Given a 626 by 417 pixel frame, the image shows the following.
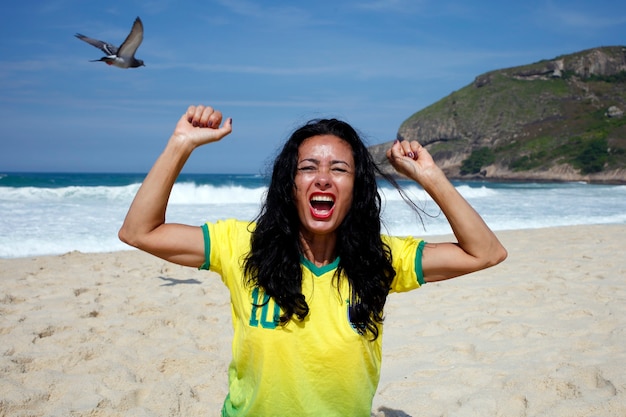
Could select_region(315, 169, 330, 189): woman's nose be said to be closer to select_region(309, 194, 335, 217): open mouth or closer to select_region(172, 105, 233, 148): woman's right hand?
select_region(309, 194, 335, 217): open mouth

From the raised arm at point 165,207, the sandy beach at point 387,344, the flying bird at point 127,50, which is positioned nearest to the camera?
the raised arm at point 165,207

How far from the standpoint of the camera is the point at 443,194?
203cm

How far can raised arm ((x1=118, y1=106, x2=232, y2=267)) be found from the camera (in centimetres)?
191

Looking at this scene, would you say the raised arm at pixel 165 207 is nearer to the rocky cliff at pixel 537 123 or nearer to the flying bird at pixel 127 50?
the flying bird at pixel 127 50

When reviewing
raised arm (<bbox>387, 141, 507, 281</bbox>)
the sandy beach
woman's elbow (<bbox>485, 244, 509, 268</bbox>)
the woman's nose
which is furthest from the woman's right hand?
the sandy beach

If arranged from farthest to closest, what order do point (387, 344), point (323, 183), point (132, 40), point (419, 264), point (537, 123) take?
point (537, 123) → point (387, 344) → point (132, 40) → point (419, 264) → point (323, 183)

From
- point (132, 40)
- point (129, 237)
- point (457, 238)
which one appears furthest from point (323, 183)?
point (132, 40)

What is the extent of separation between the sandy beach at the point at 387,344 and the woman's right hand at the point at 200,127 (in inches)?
86.9

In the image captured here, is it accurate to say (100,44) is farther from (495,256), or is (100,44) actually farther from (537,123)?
(537,123)

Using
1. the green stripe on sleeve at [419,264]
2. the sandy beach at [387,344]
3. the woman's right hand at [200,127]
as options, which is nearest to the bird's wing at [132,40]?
the sandy beach at [387,344]

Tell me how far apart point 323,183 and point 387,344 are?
128 inches

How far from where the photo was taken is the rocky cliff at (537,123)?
79875mm

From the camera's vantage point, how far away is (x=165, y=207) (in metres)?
1.94

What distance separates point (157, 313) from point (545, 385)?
3.65 meters
